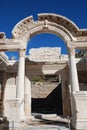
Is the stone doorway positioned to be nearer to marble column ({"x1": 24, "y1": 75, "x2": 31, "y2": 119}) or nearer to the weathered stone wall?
the weathered stone wall

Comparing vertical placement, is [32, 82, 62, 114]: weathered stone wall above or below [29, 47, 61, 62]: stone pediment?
below

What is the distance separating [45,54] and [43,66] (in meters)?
1.51

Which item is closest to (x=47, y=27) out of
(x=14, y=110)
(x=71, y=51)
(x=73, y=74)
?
(x=71, y=51)

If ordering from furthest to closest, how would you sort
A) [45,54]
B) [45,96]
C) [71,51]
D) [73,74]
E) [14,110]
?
[45,96]
[45,54]
[71,51]
[73,74]
[14,110]

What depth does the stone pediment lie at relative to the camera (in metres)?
16.7

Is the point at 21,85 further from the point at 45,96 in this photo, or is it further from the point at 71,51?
the point at 45,96

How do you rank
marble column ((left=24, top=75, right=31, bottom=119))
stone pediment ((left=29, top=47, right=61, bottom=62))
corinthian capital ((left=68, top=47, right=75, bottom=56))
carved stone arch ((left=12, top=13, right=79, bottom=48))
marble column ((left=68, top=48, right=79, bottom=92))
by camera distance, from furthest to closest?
1. stone pediment ((left=29, top=47, right=61, bottom=62))
2. marble column ((left=24, top=75, right=31, bottom=119))
3. carved stone arch ((left=12, top=13, right=79, bottom=48))
4. corinthian capital ((left=68, top=47, right=75, bottom=56))
5. marble column ((left=68, top=48, right=79, bottom=92))

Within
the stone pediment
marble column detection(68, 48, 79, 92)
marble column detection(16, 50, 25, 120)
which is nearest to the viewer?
marble column detection(16, 50, 25, 120)

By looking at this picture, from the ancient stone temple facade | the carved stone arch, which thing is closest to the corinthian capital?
the ancient stone temple facade

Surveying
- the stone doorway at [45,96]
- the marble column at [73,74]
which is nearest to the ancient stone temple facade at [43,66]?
the marble column at [73,74]

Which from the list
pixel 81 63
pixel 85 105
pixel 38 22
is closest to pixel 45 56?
pixel 81 63

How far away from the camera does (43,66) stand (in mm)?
15961

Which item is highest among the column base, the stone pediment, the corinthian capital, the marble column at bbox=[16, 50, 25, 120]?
the stone pediment

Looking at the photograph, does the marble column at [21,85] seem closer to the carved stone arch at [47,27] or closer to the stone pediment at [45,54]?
the carved stone arch at [47,27]
